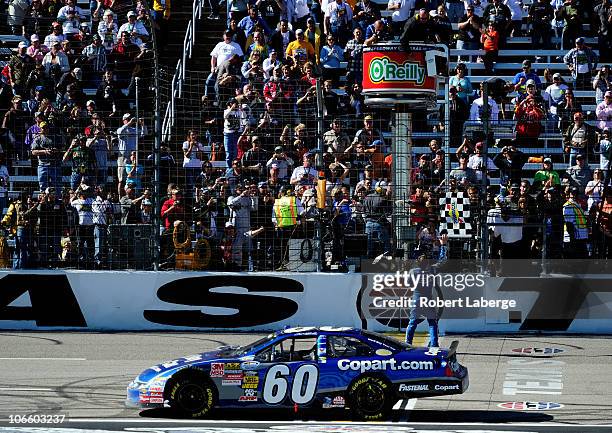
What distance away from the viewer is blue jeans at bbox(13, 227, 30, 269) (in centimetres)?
2081

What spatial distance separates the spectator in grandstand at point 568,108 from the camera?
22028mm

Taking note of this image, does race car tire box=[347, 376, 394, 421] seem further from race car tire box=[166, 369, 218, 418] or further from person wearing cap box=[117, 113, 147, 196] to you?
person wearing cap box=[117, 113, 147, 196]

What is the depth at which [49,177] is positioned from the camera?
20.9m

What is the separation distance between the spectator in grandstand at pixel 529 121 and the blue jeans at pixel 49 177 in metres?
7.96

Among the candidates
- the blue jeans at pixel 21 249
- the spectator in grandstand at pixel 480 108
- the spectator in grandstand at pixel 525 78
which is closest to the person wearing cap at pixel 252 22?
the spectator in grandstand at pixel 480 108

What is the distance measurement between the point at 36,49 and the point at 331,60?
6.23 m

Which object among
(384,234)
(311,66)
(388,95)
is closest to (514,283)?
(384,234)

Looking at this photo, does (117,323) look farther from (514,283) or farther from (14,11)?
(14,11)

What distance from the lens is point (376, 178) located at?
20500mm

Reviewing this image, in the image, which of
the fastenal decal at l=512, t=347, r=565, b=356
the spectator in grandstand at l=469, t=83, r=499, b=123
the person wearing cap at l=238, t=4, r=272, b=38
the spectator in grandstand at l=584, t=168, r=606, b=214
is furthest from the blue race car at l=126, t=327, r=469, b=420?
the person wearing cap at l=238, t=4, r=272, b=38

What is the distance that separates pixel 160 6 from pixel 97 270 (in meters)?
9.24

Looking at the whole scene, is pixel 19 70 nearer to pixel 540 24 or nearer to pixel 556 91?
pixel 556 91

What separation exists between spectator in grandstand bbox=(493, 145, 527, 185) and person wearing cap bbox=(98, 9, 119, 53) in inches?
348

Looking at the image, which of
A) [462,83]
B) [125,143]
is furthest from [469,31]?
[125,143]
